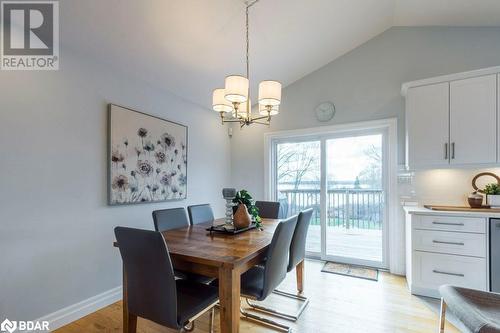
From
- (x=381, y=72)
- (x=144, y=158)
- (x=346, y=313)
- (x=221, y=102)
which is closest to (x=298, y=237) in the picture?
(x=346, y=313)

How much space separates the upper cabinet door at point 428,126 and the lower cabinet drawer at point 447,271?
0.97 meters

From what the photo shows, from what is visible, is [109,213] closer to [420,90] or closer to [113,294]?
[113,294]

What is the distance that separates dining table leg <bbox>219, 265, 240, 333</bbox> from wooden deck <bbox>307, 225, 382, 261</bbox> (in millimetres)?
2548

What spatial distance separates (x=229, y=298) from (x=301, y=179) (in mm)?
2718

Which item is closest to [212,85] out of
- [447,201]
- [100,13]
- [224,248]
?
[100,13]

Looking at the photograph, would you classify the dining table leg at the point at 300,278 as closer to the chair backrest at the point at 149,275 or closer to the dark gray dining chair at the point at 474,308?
the dark gray dining chair at the point at 474,308

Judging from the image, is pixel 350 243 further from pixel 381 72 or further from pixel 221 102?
pixel 221 102

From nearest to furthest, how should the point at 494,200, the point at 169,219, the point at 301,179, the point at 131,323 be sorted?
the point at 131,323 → the point at 169,219 → the point at 494,200 → the point at 301,179

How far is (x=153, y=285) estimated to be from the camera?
4.69 feet

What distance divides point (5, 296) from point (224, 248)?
163cm

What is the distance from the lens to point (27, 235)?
1885 millimetres

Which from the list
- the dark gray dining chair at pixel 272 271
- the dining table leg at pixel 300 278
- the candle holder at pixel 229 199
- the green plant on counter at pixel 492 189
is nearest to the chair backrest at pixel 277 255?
the dark gray dining chair at pixel 272 271

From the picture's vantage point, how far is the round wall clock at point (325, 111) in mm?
3557

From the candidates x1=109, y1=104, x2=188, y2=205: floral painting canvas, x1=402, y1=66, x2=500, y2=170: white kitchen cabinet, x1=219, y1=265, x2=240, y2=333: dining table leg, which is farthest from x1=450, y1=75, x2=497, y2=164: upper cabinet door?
x1=109, y1=104, x2=188, y2=205: floral painting canvas
